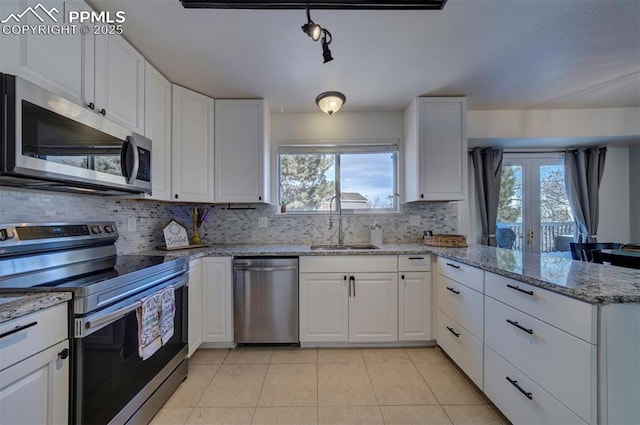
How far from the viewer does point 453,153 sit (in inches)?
100

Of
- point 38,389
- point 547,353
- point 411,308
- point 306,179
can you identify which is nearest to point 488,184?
point 411,308

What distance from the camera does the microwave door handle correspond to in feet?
5.12

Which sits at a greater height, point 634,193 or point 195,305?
point 634,193

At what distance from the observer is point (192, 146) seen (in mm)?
2393

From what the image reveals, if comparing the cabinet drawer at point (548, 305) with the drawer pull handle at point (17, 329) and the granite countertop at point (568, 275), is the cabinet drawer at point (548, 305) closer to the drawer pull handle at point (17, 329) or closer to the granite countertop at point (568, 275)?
the granite countertop at point (568, 275)

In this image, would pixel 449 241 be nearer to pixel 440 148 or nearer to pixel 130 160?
pixel 440 148

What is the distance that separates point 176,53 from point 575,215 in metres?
4.77

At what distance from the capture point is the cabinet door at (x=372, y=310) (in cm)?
232

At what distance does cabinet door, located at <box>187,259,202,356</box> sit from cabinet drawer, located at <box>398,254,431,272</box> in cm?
179

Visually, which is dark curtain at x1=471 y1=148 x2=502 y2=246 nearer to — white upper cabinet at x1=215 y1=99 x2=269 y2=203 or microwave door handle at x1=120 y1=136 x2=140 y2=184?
white upper cabinet at x1=215 y1=99 x2=269 y2=203

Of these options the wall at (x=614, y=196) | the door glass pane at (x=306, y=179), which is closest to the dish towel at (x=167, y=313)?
the door glass pane at (x=306, y=179)

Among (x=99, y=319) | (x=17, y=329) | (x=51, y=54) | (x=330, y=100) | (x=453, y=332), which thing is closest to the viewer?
(x=17, y=329)

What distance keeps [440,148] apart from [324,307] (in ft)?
6.27

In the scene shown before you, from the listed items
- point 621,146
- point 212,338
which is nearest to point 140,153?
point 212,338
